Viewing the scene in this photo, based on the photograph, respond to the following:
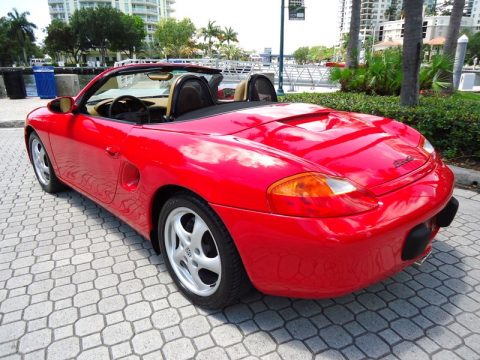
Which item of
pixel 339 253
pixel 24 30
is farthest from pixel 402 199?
pixel 24 30

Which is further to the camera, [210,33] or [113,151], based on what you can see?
[210,33]

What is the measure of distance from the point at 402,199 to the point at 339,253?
Result: 20.1 inches

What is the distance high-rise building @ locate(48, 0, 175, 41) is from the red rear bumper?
112 meters

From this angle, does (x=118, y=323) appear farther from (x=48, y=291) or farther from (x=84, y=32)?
(x=84, y=32)

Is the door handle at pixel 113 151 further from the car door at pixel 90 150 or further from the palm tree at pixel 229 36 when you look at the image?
the palm tree at pixel 229 36

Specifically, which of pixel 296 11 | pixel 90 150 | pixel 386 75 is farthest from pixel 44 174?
pixel 296 11

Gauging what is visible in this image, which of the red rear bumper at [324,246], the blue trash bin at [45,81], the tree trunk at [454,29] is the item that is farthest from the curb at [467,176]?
the blue trash bin at [45,81]

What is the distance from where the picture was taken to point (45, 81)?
13.8 metres

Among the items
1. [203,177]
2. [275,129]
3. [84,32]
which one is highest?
[84,32]

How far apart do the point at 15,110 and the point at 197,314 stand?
1178 centimetres

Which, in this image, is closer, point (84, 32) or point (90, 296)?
point (90, 296)

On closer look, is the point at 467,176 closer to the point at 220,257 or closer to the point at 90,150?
the point at 220,257

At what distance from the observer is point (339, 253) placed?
61.2 inches

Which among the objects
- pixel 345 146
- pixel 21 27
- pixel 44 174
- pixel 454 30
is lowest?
pixel 44 174
